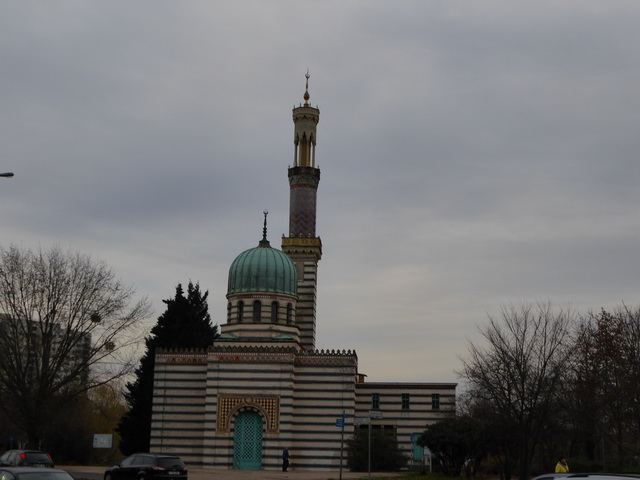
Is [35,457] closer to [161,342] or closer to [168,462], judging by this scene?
[168,462]

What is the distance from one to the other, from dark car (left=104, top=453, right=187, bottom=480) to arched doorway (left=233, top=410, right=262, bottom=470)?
790 inches

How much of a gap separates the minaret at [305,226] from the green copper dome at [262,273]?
4.76m

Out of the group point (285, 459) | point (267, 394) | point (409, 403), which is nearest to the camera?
point (285, 459)

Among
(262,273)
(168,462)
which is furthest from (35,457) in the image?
(262,273)

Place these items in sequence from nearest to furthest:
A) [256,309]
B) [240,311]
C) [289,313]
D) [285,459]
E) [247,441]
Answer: [285,459] → [247,441] → [256,309] → [240,311] → [289,313]

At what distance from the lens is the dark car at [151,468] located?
33.9m

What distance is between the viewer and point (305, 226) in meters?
66.4

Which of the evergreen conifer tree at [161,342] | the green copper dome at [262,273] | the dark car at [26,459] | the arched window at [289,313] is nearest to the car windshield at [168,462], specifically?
the dark car at [26,459]

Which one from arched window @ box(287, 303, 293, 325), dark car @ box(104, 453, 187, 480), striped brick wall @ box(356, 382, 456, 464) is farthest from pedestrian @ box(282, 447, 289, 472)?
dark car @ box(104, 453, 187, 480)

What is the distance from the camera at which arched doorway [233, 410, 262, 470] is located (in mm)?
54750

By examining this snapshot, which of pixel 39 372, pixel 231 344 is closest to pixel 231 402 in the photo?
pixel 231 344

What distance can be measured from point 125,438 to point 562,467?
39419mm

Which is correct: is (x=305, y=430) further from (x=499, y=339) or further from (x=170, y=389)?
(x=499, y=339)

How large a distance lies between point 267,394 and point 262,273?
320 inches
